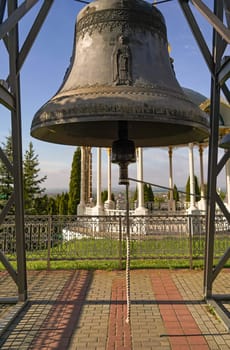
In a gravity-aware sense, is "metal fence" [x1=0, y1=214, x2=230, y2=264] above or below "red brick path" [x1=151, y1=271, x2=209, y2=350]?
above

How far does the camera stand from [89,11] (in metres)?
2.87

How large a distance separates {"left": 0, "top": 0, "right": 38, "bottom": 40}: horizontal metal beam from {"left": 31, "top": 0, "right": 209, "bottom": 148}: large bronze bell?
0.50 metres

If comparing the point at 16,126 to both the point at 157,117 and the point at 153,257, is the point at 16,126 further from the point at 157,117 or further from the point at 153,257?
the point at 153,257

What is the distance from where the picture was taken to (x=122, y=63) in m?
2.53

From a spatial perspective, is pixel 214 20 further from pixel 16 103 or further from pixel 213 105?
pixel 16 103

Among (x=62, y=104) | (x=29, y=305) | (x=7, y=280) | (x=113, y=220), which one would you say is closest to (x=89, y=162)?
(x=113, y=220)

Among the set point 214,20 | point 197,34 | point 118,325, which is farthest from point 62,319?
point 197,34

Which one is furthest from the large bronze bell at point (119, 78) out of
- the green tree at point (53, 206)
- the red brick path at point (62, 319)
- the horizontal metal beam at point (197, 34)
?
the green tree at point (53, 206)

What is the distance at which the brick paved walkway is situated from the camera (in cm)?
327

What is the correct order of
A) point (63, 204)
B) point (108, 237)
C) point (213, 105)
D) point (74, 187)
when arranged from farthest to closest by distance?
point (63, 204), point (74, 187), point (108, 237), point (213, 105)

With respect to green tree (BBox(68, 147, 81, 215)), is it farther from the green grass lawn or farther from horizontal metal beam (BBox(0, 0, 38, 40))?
horizontal metal beam (BBox(0, 0, 38, 40))

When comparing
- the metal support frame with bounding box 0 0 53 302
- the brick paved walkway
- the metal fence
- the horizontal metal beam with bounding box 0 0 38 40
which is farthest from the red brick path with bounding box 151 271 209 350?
the horizontal metal beam with bounding box 0 0 38 40

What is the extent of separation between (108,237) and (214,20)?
5783 mm

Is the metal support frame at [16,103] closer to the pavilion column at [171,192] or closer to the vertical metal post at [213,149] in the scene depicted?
the vertical metal post at [213,149]
